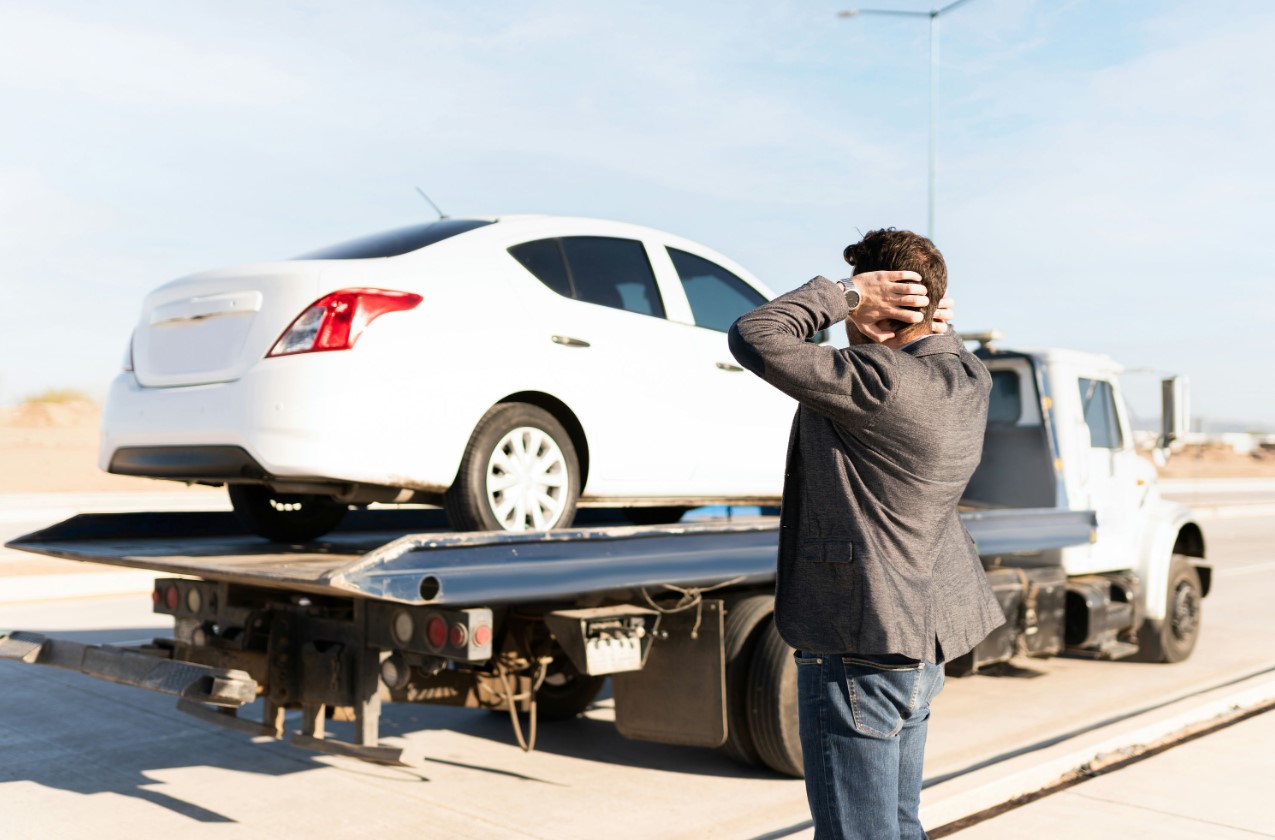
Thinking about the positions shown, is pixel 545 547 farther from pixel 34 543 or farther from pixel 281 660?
pixel 34 543

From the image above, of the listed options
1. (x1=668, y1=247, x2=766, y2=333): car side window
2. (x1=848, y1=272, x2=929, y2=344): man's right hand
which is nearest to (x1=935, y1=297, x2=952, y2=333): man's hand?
(x1=848, y1=272, x2=929, y2=344): man's right hand

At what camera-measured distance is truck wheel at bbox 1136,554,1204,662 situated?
344 inches

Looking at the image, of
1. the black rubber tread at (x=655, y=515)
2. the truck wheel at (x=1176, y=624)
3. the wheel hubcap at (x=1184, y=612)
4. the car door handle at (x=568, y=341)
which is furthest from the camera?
the wheel hubcap at (x=1184, y=612)

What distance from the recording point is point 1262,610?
40.0ft

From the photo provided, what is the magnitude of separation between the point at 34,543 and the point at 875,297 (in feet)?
14.4

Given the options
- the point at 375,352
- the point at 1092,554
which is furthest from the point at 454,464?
the point at 1092,554

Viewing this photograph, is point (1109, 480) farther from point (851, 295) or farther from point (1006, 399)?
point (851, 295)

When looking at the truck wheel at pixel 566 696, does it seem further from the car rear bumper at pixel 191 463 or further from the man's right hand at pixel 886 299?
the man's right hand at pixel 886 299

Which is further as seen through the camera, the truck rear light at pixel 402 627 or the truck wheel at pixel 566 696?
the truck wheel at pixel 566 696

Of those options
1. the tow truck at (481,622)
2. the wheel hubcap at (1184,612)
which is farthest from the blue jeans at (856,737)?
the wheel hubcap at (1184,612)

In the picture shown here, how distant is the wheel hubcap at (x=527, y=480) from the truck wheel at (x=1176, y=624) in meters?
5.26

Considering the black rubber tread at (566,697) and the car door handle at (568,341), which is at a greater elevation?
the car door handle at (568,341)

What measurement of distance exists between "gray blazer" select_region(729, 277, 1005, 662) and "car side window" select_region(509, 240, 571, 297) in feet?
10.1

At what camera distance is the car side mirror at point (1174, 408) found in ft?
26.3
